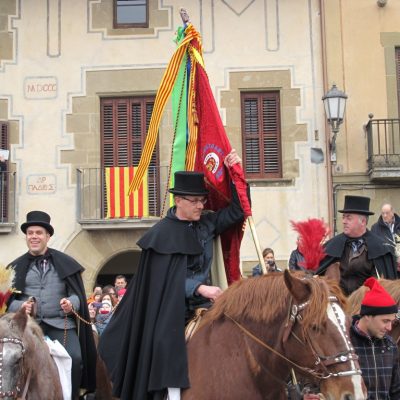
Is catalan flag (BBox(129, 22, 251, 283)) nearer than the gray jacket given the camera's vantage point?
Yes

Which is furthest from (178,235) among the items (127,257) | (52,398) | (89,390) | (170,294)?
(127,257)

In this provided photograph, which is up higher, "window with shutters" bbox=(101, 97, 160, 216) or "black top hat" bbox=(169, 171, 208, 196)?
"window with shutters" bbox=(101, 97, 160, 216)

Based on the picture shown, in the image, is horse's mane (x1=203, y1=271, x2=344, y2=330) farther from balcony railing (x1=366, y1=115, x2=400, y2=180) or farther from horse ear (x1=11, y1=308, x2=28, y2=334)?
balcony railing (x1=366, y1=115, x2=400, y2=180)

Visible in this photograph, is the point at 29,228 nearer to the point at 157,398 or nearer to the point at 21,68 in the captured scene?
the point at 157,398

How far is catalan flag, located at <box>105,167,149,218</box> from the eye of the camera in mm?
17781

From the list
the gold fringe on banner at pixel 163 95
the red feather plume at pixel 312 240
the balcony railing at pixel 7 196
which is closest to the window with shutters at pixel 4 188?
the balcony railing at pixel 7 196

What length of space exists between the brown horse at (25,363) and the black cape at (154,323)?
0.75 meters

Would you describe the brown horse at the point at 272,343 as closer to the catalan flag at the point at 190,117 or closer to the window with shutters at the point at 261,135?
the catalan flag at the point at 190,117

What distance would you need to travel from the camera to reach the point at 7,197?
1789cm

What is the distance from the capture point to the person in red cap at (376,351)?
5855mm

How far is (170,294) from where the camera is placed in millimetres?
5629

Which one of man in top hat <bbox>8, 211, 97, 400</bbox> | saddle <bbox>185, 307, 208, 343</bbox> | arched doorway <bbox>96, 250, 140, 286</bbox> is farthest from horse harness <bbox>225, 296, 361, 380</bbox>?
arched doorway <bbox>96, 250, 140, 286</bbox>

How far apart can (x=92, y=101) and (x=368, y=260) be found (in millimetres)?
11550

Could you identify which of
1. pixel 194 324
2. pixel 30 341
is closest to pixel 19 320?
pixel 30 341
